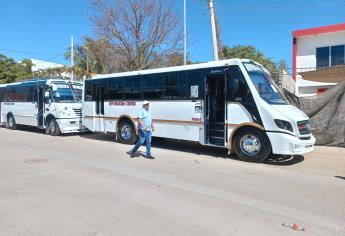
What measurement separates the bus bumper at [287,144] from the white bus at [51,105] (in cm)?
1009

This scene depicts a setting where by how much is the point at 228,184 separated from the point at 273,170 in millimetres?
1998

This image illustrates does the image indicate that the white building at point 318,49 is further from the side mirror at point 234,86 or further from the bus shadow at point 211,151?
the side mirror at point 234,86

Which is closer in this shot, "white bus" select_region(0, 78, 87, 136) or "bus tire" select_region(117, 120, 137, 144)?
"bus tire" select_region(117, 120, 137, 144)

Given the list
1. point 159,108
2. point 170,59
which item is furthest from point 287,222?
point 170,59

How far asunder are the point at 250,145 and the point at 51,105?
10443 millimetres

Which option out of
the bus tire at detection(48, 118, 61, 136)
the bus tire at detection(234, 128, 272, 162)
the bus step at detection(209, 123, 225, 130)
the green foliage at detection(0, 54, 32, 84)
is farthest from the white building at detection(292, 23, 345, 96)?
the green foliage at detection(0, 54, 32, 84)

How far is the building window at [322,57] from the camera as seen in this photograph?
2277cm

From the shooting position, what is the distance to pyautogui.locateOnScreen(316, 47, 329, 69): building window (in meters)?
22.8

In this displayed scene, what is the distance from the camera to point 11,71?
142ft

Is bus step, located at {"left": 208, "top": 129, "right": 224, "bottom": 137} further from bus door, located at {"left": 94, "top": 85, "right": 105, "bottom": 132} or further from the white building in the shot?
the white building

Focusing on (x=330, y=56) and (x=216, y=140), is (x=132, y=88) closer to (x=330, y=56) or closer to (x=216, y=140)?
(x=216, y=140)

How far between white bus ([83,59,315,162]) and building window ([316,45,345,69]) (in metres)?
14.3

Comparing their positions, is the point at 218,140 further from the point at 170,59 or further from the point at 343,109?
the point at 170,59

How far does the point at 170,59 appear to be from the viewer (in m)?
22.8
